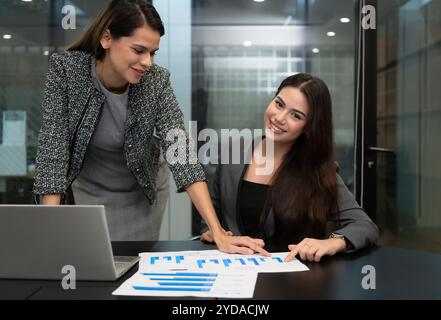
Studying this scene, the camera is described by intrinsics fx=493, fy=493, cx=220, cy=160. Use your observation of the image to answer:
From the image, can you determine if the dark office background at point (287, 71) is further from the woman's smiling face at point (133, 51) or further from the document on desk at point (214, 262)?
the document on desk at point (214, 262)

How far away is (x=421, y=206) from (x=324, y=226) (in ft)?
5.07

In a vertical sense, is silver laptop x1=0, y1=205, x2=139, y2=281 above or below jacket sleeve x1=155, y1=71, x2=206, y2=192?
below

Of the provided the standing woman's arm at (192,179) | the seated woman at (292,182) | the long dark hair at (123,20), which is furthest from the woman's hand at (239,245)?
the long dark hair at (123,20)

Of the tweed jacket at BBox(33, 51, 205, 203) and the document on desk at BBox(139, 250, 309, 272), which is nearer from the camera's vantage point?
the document on desk at BBox(139, 250, 309, 272)

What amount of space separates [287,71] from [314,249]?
6.67ft

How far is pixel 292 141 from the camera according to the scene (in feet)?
6.08

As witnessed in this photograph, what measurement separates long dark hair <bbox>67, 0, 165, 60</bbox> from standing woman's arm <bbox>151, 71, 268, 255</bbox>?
9.2 inches

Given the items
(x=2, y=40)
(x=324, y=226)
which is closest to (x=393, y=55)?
(x=324, y=226)

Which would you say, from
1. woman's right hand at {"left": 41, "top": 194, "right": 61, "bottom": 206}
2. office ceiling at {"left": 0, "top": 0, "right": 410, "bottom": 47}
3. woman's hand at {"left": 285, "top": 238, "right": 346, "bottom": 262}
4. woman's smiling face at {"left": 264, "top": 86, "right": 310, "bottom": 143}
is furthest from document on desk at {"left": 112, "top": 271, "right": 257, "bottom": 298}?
office ceiling at {"left": 0, "top": 0, "right": 410, "bottom": 47}

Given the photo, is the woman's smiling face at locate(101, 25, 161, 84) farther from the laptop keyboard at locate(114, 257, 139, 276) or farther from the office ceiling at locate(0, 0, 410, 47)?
the office ceiling at locate(0, 0, 410, 47)

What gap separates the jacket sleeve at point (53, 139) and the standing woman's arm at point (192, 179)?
0.31m

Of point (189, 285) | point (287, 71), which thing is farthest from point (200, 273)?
point (287, 71)

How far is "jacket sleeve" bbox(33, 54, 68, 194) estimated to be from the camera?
1.49 m

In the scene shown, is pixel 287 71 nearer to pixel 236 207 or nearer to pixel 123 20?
pixel 236 207
